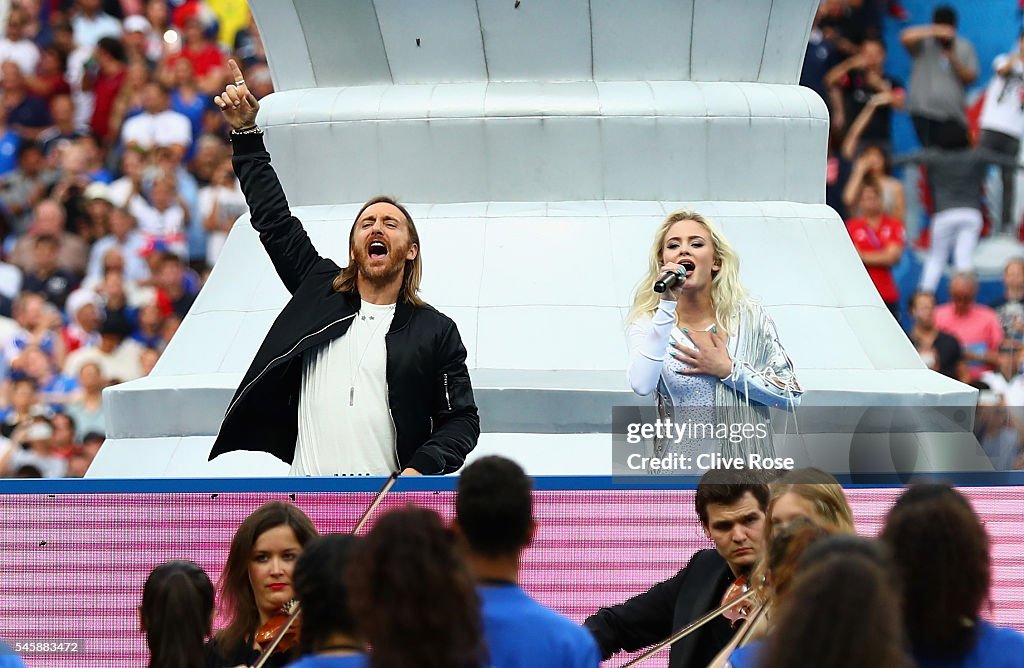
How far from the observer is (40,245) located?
15.2 metres

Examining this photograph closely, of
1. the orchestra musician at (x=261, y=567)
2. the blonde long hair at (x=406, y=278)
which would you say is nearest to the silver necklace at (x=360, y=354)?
the blonde long hair at (x=406, y=278)

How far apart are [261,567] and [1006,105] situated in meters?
9.71

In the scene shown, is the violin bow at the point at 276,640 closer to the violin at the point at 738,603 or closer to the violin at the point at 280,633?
the violin at the point at 280,633

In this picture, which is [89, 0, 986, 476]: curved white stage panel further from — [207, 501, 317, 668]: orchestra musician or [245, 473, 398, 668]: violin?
[245, 473, 398, 668]: violin

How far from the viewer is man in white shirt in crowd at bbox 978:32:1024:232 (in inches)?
560

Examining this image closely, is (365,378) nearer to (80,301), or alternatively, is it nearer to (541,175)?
(541,175)

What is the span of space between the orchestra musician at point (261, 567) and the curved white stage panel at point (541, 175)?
3.49 metres

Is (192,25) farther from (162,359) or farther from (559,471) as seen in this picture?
(559,471)

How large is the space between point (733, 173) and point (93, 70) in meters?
7.83

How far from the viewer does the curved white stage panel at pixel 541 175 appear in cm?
964

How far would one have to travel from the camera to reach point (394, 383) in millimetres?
6695

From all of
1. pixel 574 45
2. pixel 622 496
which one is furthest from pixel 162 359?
pixel 622 496

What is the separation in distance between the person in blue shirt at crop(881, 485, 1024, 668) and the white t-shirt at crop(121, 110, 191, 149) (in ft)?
39.1

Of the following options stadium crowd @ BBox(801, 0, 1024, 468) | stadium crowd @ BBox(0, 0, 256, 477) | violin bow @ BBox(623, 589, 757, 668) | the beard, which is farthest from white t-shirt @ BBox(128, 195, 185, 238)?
violin bow @ BBox(623, 589, 757, 668)
